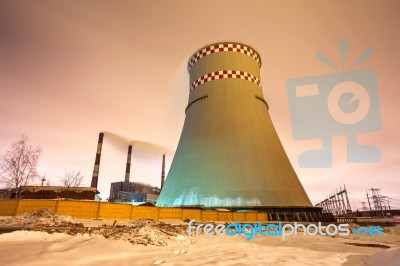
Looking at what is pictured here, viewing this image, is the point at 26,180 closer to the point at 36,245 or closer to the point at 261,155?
the point at 261,155

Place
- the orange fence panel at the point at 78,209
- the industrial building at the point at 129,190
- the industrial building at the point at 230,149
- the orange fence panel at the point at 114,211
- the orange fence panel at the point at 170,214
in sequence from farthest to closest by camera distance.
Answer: the industrial building at the point at 129,190
the industrial building at the point at 230,149
the orange fence panel at the point at 170,214
the orange fence panel at the point at 114,211
the orange fence panel at the point at 78,209

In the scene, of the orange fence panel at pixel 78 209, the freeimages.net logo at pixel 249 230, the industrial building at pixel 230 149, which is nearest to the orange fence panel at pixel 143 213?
the orange fence panel at pixel 78 209

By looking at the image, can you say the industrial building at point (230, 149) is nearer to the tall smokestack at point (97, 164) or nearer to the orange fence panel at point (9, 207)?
the orange fence panel at point (9, 207)

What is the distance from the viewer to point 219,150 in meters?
15.5

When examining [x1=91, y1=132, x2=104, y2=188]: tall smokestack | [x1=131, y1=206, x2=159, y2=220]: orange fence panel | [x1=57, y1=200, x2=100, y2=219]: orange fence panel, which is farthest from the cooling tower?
[x1=91, y1=132, x2=104, y2=188]: tall smokestack

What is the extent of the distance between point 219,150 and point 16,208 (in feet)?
36.0

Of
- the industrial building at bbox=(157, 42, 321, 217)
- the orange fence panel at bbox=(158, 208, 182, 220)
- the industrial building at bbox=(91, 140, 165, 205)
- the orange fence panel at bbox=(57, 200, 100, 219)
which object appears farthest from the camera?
the industrial building at bbox=(91, 140, 165, 205)

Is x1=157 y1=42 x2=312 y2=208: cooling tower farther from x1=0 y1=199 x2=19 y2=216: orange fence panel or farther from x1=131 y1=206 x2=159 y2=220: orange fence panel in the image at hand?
x1=0 y1=199 x2=19 y2=216: orange fence panel

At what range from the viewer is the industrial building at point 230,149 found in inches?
558

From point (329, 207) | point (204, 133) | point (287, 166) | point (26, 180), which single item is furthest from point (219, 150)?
point (329, 207)

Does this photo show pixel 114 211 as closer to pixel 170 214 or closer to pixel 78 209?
pixel 78 209

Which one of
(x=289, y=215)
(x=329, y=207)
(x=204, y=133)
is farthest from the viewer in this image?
(x=329, y=207)

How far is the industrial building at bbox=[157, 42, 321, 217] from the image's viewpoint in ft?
46.5

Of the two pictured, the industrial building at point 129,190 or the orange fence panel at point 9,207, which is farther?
the industrial building at point 129,190
